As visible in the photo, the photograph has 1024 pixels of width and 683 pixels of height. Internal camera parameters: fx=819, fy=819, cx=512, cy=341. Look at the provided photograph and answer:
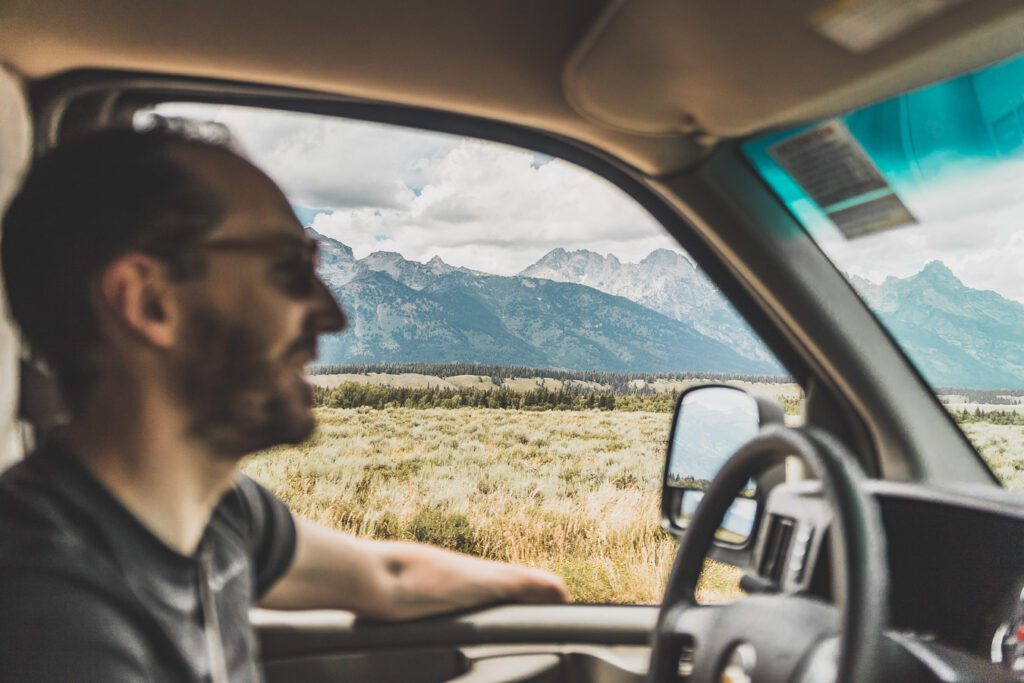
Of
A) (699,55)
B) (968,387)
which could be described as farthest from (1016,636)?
(699,55)

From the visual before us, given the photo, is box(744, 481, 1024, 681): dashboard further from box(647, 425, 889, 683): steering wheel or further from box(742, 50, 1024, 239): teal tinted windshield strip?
box(742, 50, 1024, 239): teal tinted windshield strip

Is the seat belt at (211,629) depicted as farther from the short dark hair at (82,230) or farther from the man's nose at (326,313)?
the man's nose at (326,313)

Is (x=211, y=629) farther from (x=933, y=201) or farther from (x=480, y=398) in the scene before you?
(x=480, y=398)

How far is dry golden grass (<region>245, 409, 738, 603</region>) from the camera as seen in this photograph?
169 inches

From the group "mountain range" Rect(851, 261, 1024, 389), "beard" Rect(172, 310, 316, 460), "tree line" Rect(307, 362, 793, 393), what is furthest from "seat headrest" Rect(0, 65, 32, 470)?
"tree line" Rect(307, 362, 793, 393)

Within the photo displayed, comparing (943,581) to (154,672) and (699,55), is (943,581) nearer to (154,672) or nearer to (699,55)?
(699,55)

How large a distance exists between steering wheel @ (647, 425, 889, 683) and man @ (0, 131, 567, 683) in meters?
0.77

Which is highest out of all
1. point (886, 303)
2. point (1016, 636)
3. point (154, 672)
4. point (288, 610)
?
point (886, 303)

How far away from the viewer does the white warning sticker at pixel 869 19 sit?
1.32 meters

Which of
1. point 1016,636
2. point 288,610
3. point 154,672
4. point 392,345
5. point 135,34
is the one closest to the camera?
point 154,672

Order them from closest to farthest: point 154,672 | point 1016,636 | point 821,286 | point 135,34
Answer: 1. point 154,672
2. point 1016,636
3. point 135,34
4. point 821,286

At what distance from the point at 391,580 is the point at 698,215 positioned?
1226 millimetres

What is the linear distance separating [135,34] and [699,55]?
4.03 feet

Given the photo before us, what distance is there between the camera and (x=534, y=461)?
246 inches
